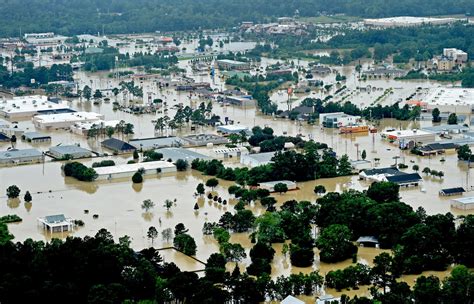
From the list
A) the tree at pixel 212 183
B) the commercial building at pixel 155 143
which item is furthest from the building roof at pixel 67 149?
the tree at pixel 212 183

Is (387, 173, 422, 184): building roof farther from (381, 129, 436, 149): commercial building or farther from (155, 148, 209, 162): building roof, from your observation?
(155, 148, 209, 162): building roof

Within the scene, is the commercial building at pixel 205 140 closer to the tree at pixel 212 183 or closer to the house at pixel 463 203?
the tree at pixel 212 183

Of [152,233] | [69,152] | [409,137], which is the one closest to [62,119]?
[69,152]

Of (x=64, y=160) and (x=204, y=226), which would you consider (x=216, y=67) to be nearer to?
(x=64, y=160)

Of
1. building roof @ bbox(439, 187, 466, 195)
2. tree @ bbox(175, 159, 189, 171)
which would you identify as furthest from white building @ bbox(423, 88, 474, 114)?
tree @ bbox(175, 159, 189, 171)

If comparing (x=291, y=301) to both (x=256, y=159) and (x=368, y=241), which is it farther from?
(x=256, y=159)
